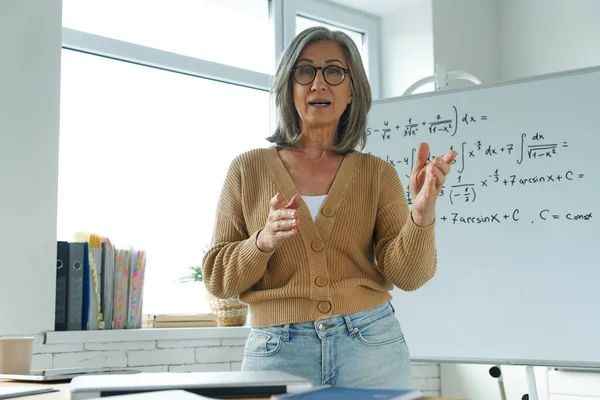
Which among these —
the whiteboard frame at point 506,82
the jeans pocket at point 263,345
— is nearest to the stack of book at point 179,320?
the whiteboard frame at point 506,82

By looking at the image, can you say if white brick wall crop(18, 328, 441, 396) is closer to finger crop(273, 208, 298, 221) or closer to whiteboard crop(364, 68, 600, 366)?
whiteboard crop(364, 68, 600, 366)

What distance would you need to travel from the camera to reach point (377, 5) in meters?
3.60

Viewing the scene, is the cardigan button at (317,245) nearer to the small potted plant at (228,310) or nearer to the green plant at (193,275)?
the small potted plant at (228,310)

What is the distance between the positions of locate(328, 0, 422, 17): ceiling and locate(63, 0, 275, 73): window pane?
489 millimetres

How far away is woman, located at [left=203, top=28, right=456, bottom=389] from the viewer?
1317 mm

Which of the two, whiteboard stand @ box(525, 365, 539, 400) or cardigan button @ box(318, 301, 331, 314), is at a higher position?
cardigan button @ box(318, 301, 331, 314)

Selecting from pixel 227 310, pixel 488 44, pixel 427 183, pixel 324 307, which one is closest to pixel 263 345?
pixel 324 307

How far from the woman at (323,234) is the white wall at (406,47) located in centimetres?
198

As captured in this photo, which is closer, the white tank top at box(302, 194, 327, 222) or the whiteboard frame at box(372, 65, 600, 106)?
the white tank top at box(302, 194, 327, 222)

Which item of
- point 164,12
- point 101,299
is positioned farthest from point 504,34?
point 101,299

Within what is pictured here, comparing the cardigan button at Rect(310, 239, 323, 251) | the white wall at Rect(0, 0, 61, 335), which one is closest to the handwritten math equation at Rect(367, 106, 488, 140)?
the white wall at Rect(0, 0, 61, 335)

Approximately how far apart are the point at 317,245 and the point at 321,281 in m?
0.08

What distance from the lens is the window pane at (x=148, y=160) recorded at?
2.67 m

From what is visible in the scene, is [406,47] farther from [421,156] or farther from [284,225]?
[284,225]
